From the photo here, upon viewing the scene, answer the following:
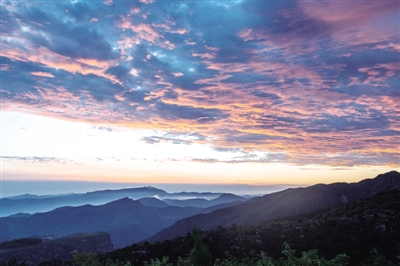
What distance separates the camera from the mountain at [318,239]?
4219 centimetres

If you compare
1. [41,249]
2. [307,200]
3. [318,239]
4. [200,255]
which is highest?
[200,255]

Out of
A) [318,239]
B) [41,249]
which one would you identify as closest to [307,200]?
[318,239]

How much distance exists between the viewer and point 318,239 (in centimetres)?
4672

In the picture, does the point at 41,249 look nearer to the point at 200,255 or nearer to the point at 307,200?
the point at 307,200

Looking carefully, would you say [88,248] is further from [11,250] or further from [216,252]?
[216,252]

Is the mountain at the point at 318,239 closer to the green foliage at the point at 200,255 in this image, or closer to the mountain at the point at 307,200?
the green foliage at the point at 200,255

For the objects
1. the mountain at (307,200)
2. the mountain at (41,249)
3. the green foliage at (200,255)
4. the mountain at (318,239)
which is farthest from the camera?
the mountain at (307,200)

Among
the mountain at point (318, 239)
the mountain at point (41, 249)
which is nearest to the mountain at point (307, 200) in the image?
the mountain at point (41, 249)

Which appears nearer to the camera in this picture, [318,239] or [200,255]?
[200,255]

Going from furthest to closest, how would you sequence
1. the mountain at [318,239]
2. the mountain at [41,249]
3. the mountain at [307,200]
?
the mountain at [307,200] < the mountain at [41,249] < the mountain at [318,239]

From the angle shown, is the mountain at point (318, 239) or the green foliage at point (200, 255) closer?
the green foliage at point (200, 255)

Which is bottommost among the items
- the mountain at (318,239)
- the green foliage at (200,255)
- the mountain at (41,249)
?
the mountain at (41,249)

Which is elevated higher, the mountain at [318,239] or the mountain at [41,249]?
the mountain at [318,239]

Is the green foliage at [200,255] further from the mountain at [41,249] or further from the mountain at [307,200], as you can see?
the mountain at [307,200]
